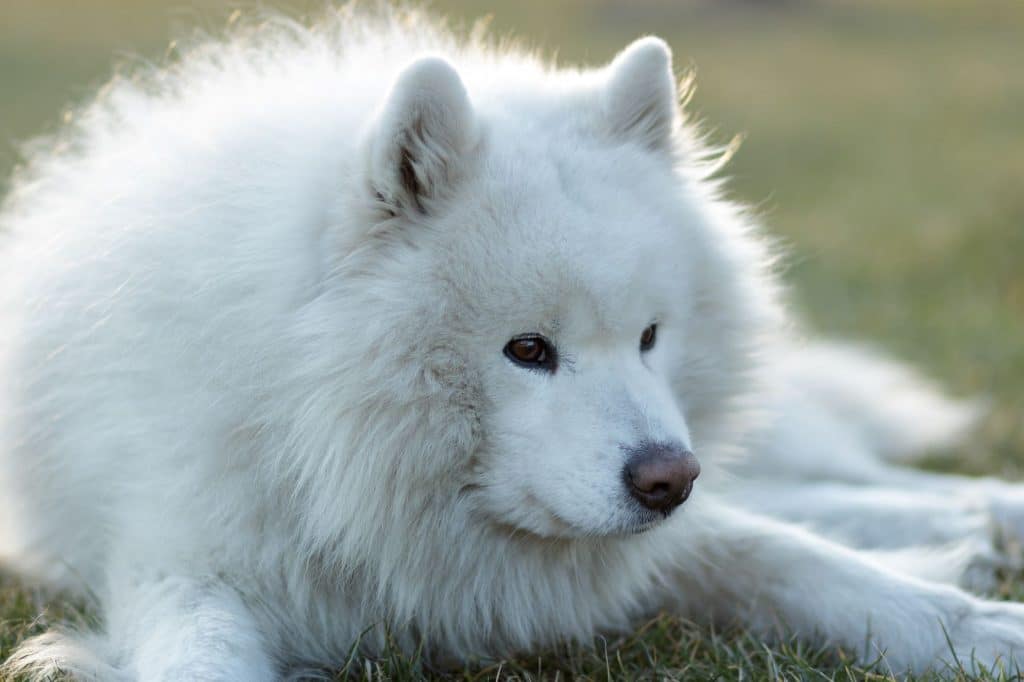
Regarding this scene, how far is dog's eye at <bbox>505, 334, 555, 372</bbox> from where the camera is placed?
3047mm

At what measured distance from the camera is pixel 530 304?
3010 millimetres

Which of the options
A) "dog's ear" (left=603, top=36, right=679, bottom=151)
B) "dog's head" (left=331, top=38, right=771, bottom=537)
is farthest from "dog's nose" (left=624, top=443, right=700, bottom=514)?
"dog's ear" (left=603, top=36, right=679, bottom=151)

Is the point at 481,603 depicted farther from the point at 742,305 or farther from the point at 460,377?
the point at 742,305

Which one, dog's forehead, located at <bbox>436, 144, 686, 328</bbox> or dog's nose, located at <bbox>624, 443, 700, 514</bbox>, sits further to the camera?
dog's forehead, located at <bbox>436, 144, 686, 328</bbox>

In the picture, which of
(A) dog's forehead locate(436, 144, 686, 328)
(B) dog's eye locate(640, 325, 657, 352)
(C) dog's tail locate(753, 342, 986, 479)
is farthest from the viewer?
(C) dog's tail locate(753, 342, 986, 479)

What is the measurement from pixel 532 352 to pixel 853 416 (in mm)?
3108

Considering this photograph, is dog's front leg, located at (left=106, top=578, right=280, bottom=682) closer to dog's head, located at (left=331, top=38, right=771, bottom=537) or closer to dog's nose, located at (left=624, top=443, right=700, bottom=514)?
dog's head, located at (left=331, top=38, right=771, bottom=537)

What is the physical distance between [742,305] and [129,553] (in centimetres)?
193

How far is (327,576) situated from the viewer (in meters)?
3.30

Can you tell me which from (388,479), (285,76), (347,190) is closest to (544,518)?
(388,479)

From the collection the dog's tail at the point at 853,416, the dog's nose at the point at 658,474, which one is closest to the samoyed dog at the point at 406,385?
the dog's nose at the point at 658,474

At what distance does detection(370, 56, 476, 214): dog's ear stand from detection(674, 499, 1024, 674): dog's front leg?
4.23 ft

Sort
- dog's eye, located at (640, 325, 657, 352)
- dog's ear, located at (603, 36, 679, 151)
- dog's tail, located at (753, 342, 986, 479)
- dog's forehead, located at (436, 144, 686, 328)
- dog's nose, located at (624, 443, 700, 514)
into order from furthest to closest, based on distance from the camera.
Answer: dog's tail, located at (753, 342, 986, 479) < dog's ear, located at (603, 36, 679, 151) < dog's eye, located at (640, 325, 657, 352) < dog's forehead, located at (436, 144, 686, 328) < dog's nose, located at (624, 443, 700, 514)

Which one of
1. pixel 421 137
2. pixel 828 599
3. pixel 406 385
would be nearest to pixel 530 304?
pixel 406 385
